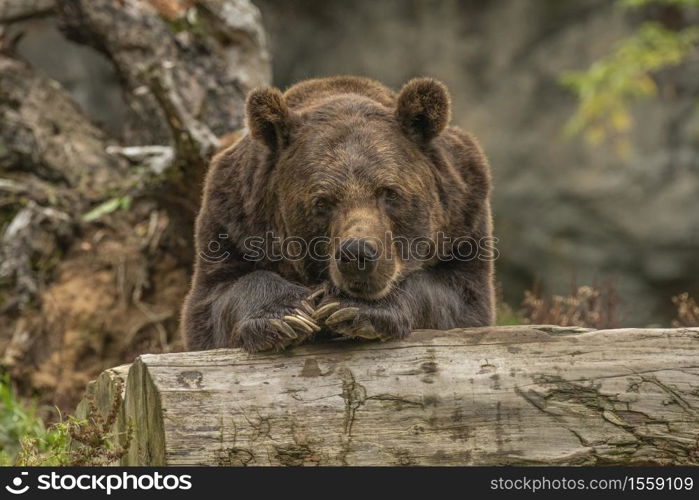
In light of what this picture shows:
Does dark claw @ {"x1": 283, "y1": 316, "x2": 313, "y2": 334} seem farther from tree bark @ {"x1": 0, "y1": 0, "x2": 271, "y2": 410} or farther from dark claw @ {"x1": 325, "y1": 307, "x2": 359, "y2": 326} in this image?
tree bark @ {"x1": 0, "y1": 0, "x2": 271, "y2": 410}

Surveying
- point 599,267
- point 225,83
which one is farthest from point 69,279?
point 599,267

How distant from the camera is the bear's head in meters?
4.73

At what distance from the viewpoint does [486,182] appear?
18.3ft

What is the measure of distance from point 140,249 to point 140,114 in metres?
1.28

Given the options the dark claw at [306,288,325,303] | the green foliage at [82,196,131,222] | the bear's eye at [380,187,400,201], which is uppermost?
the green foliage at [82,196,131,222]

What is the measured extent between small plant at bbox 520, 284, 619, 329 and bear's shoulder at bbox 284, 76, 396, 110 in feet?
9.69

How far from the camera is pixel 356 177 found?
15.8 ft

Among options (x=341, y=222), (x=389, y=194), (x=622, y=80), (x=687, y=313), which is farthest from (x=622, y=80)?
(x=341, y=222)

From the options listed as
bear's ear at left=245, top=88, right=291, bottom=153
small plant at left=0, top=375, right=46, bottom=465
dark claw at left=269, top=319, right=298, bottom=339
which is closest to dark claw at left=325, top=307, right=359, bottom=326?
dark claw at left=269, top=319, right=298, bottom=339

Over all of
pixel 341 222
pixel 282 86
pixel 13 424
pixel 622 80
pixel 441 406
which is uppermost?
pixel 282 86

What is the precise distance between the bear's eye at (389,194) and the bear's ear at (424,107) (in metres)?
0.46

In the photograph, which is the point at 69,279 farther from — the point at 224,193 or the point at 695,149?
the point at 695,149

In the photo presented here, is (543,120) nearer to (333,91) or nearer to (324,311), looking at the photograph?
(333,91)

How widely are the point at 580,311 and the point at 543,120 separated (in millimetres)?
7115
